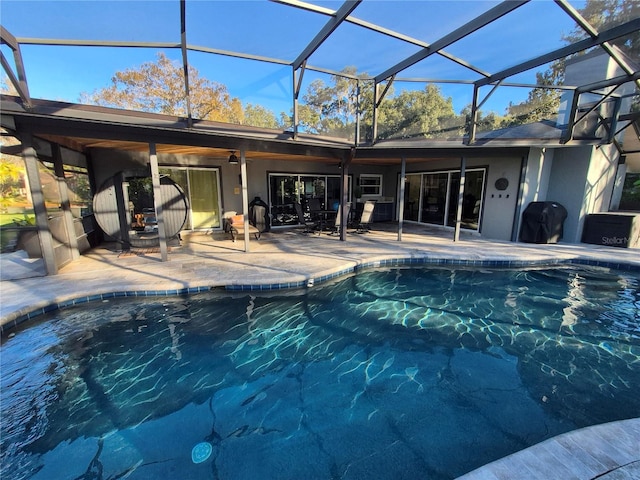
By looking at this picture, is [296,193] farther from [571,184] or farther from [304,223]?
[571,184]

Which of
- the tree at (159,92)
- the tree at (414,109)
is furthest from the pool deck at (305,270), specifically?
the tree at (414,109)

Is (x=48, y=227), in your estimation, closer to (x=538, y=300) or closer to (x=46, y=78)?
(x=46, y=78)

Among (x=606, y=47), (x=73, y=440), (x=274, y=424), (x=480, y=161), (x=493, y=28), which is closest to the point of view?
(x=73, y=440)

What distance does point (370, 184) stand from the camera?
1186 centimetres

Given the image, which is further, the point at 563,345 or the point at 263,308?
the point at 263,308

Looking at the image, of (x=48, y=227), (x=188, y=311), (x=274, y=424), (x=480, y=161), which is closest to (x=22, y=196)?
(x=48, y=227)

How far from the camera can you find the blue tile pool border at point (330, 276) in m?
4.02

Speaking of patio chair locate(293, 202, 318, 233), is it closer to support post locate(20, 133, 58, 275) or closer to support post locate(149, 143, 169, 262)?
support post locate(149, 143, 169, 262)

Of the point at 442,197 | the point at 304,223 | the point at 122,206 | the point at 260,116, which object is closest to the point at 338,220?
the point at 304,223

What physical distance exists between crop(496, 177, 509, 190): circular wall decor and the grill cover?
31.2 inches

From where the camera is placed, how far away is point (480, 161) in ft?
28.0

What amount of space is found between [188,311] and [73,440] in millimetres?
2065

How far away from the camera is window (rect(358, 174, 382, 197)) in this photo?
459 inches

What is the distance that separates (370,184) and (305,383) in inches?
392
